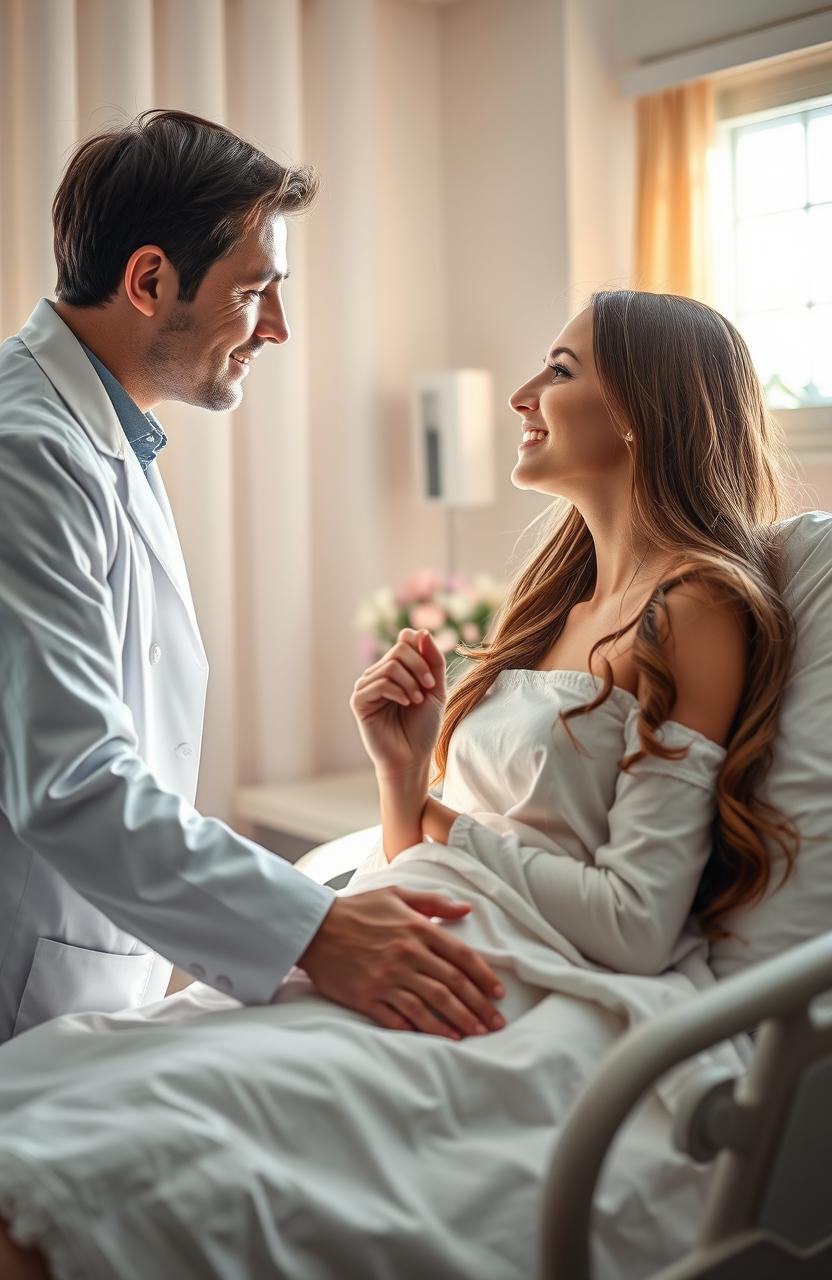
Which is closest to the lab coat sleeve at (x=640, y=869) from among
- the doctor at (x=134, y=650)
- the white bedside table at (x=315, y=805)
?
the doctor at (x=134, y=650)

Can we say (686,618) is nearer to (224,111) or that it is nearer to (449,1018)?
(449,1018)

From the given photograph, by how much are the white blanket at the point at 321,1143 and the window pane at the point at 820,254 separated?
7.89ft

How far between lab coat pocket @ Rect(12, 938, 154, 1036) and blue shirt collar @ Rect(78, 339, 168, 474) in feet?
2.15

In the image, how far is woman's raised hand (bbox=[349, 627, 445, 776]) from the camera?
160 cm

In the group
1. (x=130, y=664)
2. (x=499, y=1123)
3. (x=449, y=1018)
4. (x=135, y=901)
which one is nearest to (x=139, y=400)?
(x=130, y=664)

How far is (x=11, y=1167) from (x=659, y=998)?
64 cm

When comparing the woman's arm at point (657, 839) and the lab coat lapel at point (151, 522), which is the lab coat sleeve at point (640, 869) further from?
the lab coat lapel at point (151, 522)

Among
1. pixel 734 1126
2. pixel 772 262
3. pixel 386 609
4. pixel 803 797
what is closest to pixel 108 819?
pixel 734 1126

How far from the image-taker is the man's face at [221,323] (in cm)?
165

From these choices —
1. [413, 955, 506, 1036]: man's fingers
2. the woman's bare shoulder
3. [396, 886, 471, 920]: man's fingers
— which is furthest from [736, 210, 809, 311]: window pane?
[413, 955, 506, 1036]: man's fingers

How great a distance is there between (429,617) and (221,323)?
1643 mm

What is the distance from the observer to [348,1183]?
3.52 feet

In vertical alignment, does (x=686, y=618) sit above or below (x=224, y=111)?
below

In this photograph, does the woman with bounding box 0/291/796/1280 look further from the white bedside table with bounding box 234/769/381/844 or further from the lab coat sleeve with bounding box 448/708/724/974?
the white bedside table with bounding box 234/769/381/844
